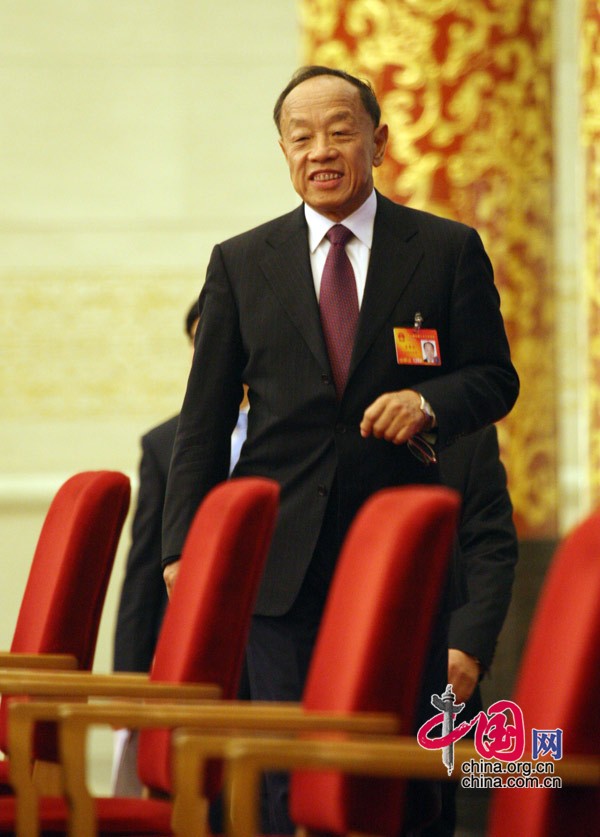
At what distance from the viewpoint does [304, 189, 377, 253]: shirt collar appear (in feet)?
9.80

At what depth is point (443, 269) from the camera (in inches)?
117

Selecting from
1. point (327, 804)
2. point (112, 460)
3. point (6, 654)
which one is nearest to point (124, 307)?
point (112, 460)

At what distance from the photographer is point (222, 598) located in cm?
253

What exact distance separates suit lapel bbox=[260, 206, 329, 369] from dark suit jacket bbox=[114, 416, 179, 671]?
1.32 m

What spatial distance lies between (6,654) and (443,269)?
3.51 ft

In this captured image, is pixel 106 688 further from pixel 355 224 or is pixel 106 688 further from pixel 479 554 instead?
pixel 479 554

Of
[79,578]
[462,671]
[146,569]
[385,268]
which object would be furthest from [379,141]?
[146,569]

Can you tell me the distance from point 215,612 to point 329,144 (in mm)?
903

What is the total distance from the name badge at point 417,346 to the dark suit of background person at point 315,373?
0.06ft

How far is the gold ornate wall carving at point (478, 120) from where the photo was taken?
4410 mm

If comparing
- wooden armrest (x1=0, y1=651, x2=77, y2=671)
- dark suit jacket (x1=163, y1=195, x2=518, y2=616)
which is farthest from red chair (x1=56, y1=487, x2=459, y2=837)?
wooden armrest (x1=0, y1=651, x2=77, y2=671)

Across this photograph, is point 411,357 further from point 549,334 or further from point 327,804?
point 549,334

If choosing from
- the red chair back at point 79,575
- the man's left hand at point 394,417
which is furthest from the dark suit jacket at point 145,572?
the man's left hand at point 394,417

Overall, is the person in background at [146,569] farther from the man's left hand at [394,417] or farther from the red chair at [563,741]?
the red chair at [563,741]
